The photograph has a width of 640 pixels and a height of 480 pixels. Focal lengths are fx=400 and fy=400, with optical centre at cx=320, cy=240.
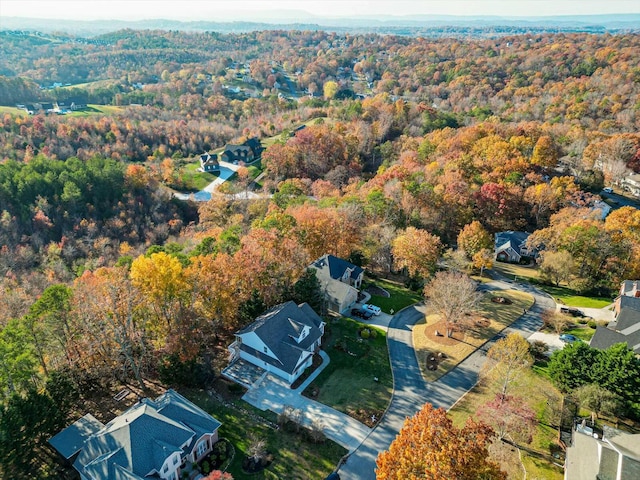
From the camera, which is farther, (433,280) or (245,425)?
(433,280)

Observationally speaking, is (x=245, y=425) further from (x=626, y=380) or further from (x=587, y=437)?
(x=626, y=380)

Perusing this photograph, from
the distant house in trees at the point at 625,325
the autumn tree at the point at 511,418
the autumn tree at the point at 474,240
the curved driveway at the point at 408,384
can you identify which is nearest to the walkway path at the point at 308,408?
the curved driveway at the point at 408,384

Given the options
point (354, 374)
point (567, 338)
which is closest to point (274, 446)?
point (354, 374)

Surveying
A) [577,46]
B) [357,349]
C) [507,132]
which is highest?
[577,46]

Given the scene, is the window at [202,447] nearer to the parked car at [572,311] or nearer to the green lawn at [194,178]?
the parked car at [572,311]

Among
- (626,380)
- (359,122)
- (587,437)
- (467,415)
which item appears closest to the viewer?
(587,437)

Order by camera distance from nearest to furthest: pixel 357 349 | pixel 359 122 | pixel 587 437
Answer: pixel 587 437
pixel 357 349
pixel 359 122

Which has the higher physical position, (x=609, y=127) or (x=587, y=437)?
(x=609, y=127)

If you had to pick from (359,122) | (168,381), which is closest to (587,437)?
(168,381)
